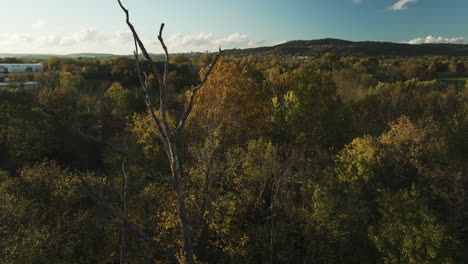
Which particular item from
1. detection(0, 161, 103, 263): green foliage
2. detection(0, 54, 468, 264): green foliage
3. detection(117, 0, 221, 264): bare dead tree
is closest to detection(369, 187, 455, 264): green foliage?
detection(0, 54, 468, 264): green foliage

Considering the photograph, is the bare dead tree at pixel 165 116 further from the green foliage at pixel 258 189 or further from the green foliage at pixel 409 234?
the green foliage at pixel 409 234

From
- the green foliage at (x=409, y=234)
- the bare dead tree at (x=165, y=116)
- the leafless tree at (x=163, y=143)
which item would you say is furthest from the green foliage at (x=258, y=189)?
the bare dead tree at (x=165, y=116)

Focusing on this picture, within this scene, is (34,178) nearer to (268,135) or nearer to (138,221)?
(138,221)

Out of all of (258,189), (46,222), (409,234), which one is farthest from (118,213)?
(409,234)

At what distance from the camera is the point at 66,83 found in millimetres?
53094

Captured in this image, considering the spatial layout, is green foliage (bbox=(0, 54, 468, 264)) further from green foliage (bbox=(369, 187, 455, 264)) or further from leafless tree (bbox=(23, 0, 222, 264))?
leafless tree (bbox=(23, 0, 222, 264))

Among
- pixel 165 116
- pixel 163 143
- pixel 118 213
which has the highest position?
pixel 165 116

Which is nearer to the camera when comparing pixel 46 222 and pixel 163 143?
pixel 163 143

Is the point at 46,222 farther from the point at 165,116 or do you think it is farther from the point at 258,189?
the point at 165,116

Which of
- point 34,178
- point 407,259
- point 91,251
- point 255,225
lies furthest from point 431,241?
point 34,178

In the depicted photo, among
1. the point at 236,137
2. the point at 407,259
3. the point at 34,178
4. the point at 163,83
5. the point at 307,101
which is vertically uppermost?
the point at 163,83

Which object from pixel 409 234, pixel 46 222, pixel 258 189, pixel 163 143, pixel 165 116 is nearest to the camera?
pixel 163 143

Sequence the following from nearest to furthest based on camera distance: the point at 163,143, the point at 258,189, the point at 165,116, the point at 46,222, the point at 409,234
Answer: the point at 163,143
the point at 165,116
the point at 409,234
the point at 46,222
the point at 258,189

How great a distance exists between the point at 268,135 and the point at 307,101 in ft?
18.4
